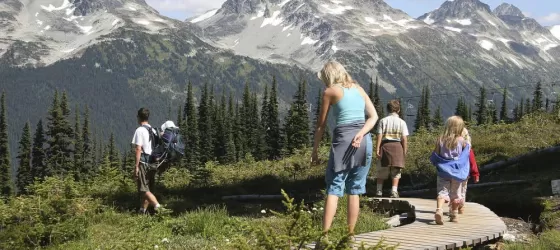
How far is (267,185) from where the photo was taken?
18.2 meters

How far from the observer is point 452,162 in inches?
368

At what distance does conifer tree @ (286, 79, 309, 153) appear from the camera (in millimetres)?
100750

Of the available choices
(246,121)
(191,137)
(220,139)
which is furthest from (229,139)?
(246,121)

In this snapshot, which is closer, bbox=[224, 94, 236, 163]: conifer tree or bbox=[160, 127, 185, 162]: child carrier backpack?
bbox=[160, 127, 185, 162]: child carrier backpack

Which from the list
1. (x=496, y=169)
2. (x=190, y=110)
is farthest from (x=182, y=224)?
(x=190, y=110)

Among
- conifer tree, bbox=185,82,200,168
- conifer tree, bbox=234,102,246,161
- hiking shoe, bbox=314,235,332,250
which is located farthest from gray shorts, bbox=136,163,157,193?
conifer tree, bbox=234,102,246,161

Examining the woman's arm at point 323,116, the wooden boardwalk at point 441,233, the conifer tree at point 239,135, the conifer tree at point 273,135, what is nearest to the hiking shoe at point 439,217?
the wooden boardwalk at point 441,233

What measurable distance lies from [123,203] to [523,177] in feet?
29.6

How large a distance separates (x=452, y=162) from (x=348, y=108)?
3003 mm

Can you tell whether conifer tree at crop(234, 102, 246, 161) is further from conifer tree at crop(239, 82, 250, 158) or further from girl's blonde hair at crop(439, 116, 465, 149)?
girl's blonde hair at crop(439, 116, 465, 149)

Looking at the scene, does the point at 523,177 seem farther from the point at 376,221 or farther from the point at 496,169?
the point at 376,221

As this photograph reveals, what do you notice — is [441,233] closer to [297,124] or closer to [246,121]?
[297,124]

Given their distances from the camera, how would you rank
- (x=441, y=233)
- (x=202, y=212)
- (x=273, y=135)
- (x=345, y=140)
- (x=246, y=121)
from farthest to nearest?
(x=246, y=121), (x=273, y=135), (x=202, y=212), (x=441, y=233), (x=345, y=140)

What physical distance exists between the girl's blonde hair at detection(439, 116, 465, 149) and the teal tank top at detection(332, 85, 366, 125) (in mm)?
2747
